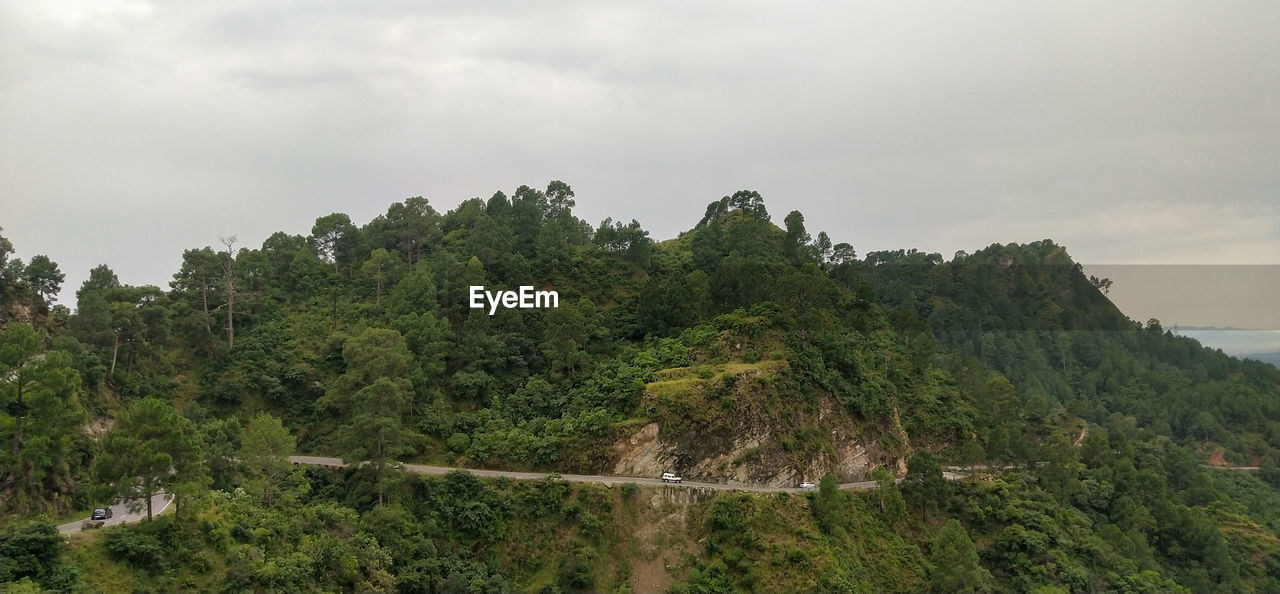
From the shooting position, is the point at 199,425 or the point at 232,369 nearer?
the point at 199,425

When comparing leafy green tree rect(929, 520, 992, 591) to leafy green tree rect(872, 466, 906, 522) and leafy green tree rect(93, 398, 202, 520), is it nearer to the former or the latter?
leafy green tree rect(872, 466, 906, 522)

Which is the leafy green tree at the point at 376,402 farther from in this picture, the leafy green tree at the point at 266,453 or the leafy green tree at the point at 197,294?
the leafy green tree at the point at 197,294

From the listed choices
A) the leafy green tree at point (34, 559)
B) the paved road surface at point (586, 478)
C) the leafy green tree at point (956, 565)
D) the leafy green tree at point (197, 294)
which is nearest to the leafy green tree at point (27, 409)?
the leafy green tree at point (34, 559)

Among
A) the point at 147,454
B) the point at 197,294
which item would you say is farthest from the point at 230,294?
the point at 147,454

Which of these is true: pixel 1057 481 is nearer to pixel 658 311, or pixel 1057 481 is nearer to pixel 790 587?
pixel 790 587

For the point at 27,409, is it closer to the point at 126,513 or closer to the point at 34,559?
the point at 126,513

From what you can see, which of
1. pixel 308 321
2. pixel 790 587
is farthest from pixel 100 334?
pixel 790 587

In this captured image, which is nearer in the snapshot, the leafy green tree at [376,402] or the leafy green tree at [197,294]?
the leafy green tree at [376,402]
